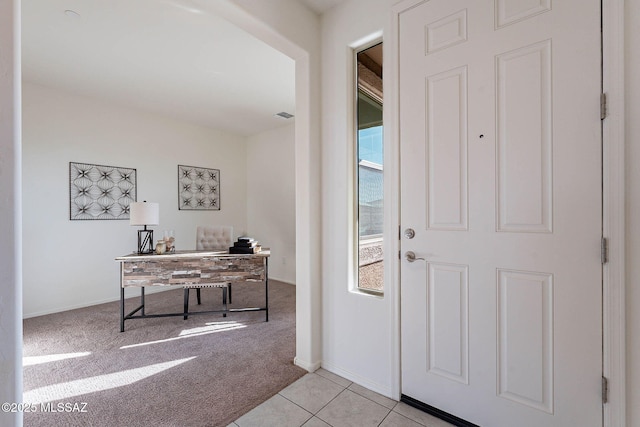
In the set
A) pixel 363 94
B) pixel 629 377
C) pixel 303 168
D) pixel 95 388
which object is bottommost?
pixel 95 388

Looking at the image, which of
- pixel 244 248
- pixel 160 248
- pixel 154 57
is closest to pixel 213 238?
pixel 160 248

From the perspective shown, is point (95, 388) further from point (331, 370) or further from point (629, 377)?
point (629, 377)

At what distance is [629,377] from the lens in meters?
1.06

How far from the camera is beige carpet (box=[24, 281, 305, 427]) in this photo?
1.58 m

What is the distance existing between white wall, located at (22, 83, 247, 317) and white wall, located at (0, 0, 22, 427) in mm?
3117

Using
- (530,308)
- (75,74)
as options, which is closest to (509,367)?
(530,308)

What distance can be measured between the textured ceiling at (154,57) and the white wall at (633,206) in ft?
5.34

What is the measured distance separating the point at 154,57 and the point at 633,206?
3.50 metres

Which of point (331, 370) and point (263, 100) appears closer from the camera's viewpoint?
point (331, 370)

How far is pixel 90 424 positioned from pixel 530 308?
2.39 meters

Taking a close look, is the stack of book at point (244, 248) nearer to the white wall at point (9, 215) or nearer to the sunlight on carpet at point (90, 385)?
the sunlight on carpet at point (90, 385)

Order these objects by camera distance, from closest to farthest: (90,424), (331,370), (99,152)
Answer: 1. (90,424)
2. (331,370)
3. (99,152)

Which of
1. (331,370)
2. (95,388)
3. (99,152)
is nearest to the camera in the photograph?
(95,388)

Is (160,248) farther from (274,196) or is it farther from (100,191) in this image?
(274,196)
